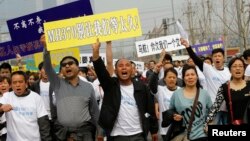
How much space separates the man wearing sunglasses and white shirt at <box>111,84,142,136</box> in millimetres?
545

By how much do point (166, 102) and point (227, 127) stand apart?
2.86 metres

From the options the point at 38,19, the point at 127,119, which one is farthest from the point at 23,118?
the point at 38,19

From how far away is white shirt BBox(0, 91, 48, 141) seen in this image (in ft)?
18.6

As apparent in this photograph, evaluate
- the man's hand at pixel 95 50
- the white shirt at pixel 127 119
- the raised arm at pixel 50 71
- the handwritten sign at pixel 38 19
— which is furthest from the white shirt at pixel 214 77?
the raised arm at pixel 50 71

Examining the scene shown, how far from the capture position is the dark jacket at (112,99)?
17.7 ft

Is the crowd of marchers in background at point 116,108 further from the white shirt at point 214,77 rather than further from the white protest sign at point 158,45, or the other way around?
the white protest sign at point 158,45

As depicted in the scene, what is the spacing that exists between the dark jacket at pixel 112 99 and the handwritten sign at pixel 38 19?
2794 mm

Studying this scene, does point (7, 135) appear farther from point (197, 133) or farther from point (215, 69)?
point (215, 69)

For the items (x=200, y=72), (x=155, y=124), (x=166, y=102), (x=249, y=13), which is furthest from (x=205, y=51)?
(x=155, y=124)

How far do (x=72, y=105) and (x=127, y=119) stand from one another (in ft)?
2.53

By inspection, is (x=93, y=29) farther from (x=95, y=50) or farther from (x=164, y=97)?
(x=164, y=97)

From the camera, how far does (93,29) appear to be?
6.15 meters

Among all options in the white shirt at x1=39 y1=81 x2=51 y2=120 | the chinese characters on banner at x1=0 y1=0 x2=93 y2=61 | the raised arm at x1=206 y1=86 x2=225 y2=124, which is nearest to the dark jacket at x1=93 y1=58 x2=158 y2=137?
the raised arm at x1=206 y1=86 x2=225 y2=124

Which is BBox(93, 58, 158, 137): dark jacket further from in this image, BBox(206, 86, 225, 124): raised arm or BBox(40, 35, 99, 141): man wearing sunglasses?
BBox(206, 86, 225, 124): raised arm
